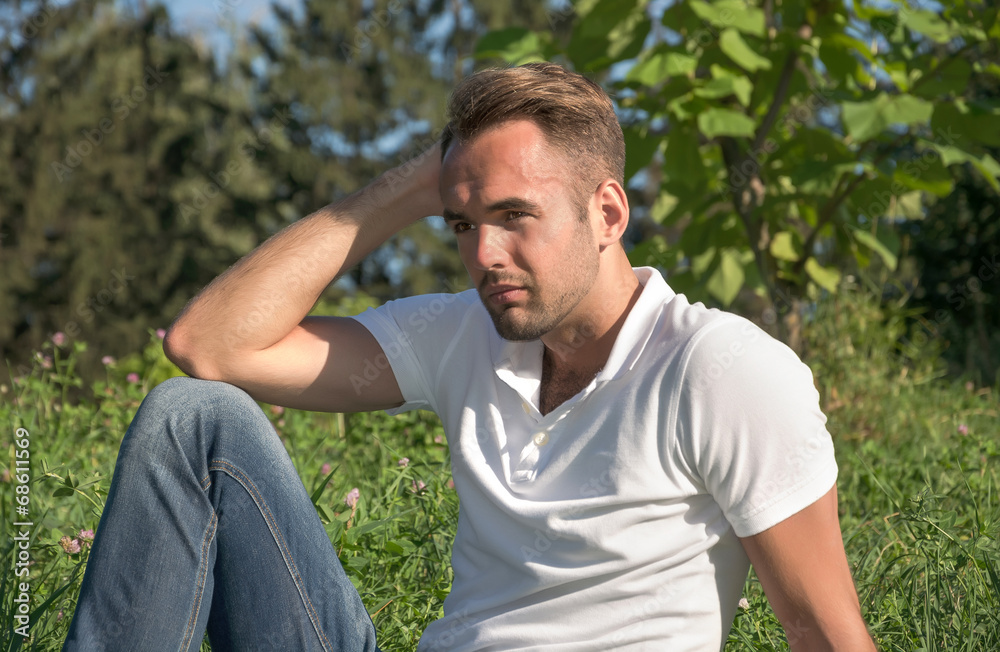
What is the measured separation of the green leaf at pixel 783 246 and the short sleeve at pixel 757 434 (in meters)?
3.19

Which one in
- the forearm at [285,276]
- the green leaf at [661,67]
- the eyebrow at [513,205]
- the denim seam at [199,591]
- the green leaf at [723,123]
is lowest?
the green leaf at [723,123]

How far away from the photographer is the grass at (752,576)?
85.7 inches

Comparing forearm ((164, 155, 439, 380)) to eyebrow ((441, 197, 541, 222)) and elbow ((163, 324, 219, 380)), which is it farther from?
eyebrow ((441, 197, 541, 222))

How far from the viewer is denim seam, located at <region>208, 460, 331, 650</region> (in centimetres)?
173

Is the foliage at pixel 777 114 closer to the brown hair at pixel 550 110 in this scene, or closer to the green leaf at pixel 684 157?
the green leaf at pixel 684 157

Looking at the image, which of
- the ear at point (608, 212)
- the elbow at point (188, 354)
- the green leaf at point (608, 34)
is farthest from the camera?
the green leaf at point (608, 34)

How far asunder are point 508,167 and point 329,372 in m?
0.69

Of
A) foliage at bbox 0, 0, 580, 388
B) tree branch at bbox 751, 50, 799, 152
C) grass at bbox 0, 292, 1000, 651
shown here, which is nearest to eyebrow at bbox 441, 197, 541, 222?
grass at bbox 0, 292, 1000, 651

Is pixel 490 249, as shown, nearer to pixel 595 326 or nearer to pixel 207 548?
pixel 595 326

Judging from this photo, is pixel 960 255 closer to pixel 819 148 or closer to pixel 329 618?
pixel 819 148

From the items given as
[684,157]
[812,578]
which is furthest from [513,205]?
[684,157]

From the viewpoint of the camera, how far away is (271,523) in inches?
68.2

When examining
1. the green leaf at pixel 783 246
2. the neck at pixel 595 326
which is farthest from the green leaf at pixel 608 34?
the neck at pixel 595 326

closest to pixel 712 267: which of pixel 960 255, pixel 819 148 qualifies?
pixel 819 148
